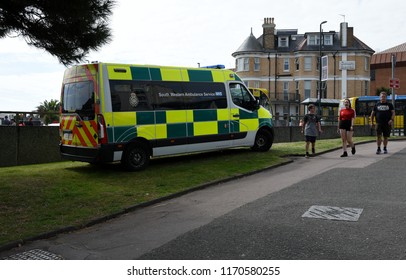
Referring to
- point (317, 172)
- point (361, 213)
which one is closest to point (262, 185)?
point (317, 172)

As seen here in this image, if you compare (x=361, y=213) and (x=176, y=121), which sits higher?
(x=176, y=121)

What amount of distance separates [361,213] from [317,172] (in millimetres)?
3977

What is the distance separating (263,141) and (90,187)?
671 cm

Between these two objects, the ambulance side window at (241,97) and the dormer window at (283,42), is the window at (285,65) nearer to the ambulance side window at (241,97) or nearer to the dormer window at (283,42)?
the dormer window at (283,42)

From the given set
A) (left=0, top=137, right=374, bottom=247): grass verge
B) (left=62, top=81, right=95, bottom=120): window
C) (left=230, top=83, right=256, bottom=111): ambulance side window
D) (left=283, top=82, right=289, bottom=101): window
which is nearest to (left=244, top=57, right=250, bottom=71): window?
(left=283, top=82, right=289, bottom=101): window

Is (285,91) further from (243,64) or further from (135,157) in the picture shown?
(135,157)

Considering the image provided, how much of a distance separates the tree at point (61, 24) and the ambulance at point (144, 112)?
1225 mm

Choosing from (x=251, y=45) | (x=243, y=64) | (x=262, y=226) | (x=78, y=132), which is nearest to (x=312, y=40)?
(x=251, y=45)

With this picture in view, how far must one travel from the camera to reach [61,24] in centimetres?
800

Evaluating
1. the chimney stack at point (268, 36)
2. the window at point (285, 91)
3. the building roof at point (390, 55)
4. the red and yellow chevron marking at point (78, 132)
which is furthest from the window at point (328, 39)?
the red and yellow chevron marking at point (78, 132)

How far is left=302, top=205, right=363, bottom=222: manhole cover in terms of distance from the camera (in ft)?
19.2

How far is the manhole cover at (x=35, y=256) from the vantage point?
470cm

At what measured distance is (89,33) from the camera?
843 cm

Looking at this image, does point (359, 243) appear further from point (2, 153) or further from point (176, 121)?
point (2, 153)
